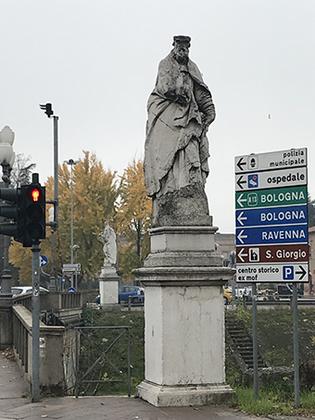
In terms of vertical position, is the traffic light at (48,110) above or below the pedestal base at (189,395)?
above

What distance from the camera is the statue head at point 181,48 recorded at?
11.4 metres

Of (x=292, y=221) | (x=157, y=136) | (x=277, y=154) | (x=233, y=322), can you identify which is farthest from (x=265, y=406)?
(x=233, y=322)

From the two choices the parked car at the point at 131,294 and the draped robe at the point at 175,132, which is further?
the parked car at the point at 131,294

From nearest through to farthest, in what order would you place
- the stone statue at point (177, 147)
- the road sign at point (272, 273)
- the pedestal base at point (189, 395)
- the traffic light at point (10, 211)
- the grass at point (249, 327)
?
the road sign at point (272, 273)
the pedestal base at point (189, 395)
the stone statue at point (177, 147)
the traffic light at point (10, 211)
the grass at point (249, 327)

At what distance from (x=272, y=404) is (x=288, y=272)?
1.65 m

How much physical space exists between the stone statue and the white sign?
2.15 feet

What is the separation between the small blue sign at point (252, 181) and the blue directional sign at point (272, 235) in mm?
559

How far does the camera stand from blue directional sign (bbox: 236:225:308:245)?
10.3 meters

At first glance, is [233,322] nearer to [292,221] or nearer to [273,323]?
[273,323]

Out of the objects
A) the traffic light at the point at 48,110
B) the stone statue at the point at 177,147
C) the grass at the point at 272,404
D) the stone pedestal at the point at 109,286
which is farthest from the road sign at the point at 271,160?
the stone pedestal at the point at 109,286

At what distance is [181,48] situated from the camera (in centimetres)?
1141

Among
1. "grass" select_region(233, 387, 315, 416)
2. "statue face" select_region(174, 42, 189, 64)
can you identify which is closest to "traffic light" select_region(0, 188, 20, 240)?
"statue face" select_region(174, 42, 189, 64)

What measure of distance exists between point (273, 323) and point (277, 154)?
105ft

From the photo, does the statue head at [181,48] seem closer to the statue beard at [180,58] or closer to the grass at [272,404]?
the statue beard at [180,58]
